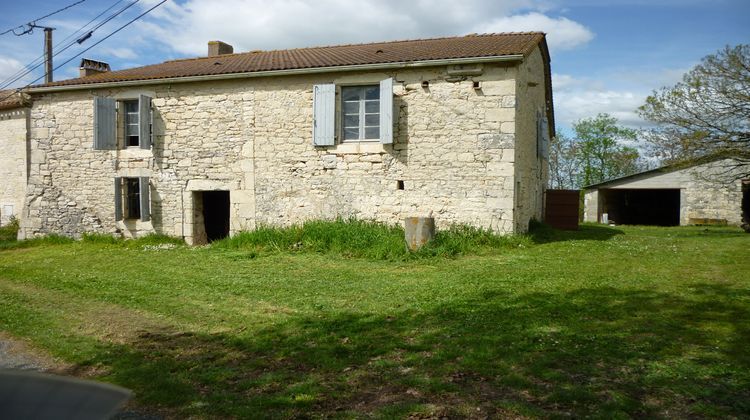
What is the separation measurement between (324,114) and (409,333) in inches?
296

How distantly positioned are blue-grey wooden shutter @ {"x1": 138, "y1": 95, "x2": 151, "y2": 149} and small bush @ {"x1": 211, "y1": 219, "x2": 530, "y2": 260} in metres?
3.39

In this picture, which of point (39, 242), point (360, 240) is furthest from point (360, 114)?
point (39, 242)

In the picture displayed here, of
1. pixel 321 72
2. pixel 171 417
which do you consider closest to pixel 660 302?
pixel 171 417

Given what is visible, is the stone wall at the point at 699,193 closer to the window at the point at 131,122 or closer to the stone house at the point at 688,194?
the stone house at the point at 688,194

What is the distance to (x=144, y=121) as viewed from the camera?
12633 millimetres

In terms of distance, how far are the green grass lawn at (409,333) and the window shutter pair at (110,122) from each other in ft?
15.7

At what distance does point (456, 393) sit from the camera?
3502mm

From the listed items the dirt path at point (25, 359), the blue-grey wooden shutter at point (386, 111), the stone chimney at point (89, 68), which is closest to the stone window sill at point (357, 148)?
the blue-grey wooden shutter at point (386, 111)

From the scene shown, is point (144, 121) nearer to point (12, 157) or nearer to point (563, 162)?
point (12, 157)

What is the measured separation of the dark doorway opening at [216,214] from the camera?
46.1ft

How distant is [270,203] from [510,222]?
5.45m

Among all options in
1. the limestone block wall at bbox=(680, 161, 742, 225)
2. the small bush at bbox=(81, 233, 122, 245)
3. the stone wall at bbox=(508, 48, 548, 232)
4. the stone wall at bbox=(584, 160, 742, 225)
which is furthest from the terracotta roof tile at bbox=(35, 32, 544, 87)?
the limestone block wall at bbox=(680, 161, 742, 225)

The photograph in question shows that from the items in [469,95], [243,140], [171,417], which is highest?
[469,95]

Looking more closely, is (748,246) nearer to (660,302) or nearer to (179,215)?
(660,302)
